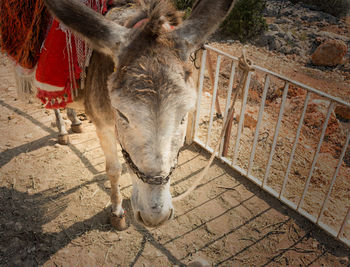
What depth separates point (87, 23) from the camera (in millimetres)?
1930

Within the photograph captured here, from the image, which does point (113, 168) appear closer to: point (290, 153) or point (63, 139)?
point (63, 139)

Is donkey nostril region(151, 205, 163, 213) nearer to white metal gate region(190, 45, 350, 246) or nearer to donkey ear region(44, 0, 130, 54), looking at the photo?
donkey ear region(44, 0, 130, 54)

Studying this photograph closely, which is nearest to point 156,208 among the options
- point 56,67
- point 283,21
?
point 56,67

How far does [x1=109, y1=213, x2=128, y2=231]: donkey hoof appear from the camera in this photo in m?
3.31

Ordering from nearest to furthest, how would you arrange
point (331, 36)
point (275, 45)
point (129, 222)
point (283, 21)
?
point (129, 222)
point (275, 45)
point (331, 36)
point (283, 21)

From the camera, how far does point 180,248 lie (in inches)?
125

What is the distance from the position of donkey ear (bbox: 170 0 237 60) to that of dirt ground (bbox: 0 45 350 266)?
2278 millimetres

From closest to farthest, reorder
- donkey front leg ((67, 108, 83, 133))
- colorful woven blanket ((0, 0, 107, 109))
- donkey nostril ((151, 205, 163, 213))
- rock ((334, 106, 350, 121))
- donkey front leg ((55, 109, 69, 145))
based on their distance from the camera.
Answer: donkey nostril ((151, 205, 163, 213)) → colorful woven blanket ((0, 0, 107, 109)) → donkey front leg ((55, 109, 69, 145)) → donkey front leg ((67, 108, 83, 133)) → rock ((334, 106, 350, 121))

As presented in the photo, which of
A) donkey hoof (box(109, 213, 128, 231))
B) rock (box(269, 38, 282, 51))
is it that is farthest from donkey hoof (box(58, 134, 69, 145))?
rock (box(269, 38, 282, 51))

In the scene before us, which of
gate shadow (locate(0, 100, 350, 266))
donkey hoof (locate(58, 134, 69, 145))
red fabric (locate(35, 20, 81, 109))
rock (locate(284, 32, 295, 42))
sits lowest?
gate shadow (locate(0, 100, 350, 266))

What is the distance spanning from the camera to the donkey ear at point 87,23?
1918mm

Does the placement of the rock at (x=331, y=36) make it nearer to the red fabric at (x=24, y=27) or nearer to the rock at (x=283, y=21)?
the rock at (x=283, y=21)

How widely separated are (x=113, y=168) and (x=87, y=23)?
5.68ft

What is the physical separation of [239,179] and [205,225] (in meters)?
1.03
